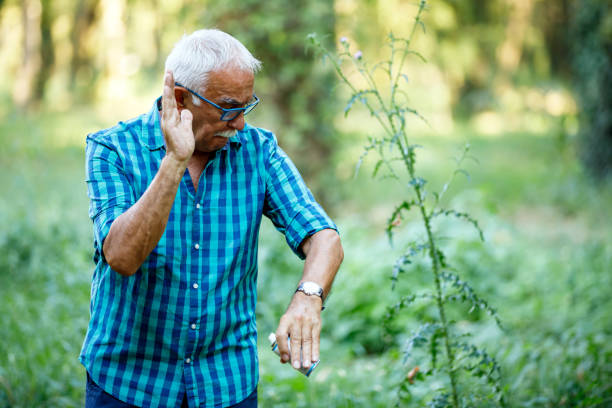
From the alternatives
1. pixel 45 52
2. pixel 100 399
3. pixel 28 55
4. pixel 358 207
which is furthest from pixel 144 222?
pixel 45 52

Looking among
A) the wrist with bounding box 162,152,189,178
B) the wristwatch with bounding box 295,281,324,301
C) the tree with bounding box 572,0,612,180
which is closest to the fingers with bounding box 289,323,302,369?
the wristwatch with bounding box 295,281,324,301

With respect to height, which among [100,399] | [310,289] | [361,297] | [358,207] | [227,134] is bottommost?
[100,399]

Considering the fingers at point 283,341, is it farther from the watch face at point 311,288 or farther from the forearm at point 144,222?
the forearm at point 144,222

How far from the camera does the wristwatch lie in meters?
1.92

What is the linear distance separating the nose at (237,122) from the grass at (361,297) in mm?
1100

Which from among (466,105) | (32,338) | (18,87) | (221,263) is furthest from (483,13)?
(221,263)

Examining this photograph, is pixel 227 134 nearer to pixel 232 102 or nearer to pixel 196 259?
pixel 232 102

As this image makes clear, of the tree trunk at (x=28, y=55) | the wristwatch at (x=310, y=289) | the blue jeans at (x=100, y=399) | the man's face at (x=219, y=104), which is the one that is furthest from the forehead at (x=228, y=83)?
the tree trunk at (x=28, y=55)

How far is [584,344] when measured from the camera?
4.04 m

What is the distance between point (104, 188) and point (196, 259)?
36 centimetres

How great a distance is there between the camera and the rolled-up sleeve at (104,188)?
1.82 m

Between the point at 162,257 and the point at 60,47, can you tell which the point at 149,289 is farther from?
the point at 60,47

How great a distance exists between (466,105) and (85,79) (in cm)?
1095

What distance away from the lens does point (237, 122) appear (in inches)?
78.9
